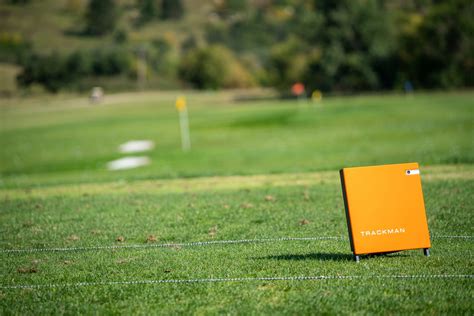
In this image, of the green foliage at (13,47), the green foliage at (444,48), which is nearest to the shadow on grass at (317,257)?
the green foliage at (444,48)

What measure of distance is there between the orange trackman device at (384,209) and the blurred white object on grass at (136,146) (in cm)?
2644

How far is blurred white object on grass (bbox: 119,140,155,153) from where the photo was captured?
34.4 meters

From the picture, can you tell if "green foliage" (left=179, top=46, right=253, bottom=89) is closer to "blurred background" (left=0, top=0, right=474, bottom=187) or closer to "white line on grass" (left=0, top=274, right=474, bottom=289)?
"blurred background" (left=0, top=0, right=474, bottom=187)

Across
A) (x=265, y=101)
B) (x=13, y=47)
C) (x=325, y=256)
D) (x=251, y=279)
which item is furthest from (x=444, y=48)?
(x=13, y=47)

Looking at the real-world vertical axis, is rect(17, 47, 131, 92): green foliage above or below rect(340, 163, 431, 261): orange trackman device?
above

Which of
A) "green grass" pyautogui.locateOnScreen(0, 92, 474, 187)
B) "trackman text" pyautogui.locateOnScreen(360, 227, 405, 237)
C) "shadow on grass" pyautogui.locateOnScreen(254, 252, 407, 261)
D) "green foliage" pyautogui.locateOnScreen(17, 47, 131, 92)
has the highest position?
"green foliage" pyautogui.locateOnScreen(17, 47, 131, 92)

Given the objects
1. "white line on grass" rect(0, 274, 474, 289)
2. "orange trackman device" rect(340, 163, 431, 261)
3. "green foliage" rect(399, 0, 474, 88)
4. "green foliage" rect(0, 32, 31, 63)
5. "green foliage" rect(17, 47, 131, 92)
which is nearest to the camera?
"white line on grass" rect(0, 274, 474, 289)

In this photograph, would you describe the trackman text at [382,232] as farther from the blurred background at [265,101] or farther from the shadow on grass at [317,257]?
the blurred background at [265,101]

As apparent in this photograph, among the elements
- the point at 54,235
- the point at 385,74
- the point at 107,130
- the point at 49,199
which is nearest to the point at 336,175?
the point at 49,199

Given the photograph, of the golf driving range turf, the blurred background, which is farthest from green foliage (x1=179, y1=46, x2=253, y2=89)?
the golf driving range turf

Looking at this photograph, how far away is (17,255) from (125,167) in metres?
18.3

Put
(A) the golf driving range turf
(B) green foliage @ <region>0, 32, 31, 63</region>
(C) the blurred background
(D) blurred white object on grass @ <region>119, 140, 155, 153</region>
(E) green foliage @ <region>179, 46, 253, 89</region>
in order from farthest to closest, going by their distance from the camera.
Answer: (B) green foliage @ <region>0, 32, 31, 63</region> → (E) green foliage @ <region>179, 46, 253, 89</region> → (D) blurred white object on grass @ <region>119, 140, 155, 153</region> → (C) the blurred background → (A) the golf driving range turf

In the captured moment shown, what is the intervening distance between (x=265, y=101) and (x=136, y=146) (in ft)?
163

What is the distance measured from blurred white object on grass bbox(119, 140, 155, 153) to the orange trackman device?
2644 cm
